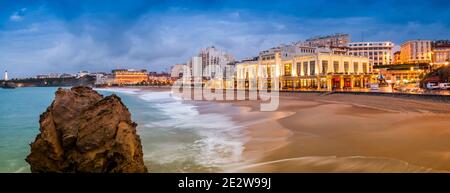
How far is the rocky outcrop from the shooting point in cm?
762


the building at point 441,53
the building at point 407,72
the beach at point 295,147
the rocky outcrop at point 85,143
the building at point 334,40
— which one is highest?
the building at point 334,40

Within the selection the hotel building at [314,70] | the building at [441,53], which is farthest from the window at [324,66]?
the building at [441,53]

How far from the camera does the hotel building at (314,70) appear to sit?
194 feet

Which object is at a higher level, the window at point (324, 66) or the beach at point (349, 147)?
the window at point (324, 66)

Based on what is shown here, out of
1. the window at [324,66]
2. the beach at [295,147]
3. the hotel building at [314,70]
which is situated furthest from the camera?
the window at [324,66]

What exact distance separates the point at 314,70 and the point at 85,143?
57.2 meters

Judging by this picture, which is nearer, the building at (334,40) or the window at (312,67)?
the window at (312,67)

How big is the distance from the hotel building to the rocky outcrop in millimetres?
54244

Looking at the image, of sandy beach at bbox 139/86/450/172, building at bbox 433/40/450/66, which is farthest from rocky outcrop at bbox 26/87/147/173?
building at bbox 433/40/450/66

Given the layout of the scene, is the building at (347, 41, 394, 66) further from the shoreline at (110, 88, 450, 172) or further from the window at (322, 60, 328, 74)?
the shoreline at (110, 88, 450, 172)

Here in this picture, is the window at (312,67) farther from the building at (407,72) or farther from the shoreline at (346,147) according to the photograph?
the shoreline at (346,147)

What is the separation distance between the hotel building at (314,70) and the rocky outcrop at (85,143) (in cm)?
5424

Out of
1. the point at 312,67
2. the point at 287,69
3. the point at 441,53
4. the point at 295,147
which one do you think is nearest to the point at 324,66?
the point at 312,67
